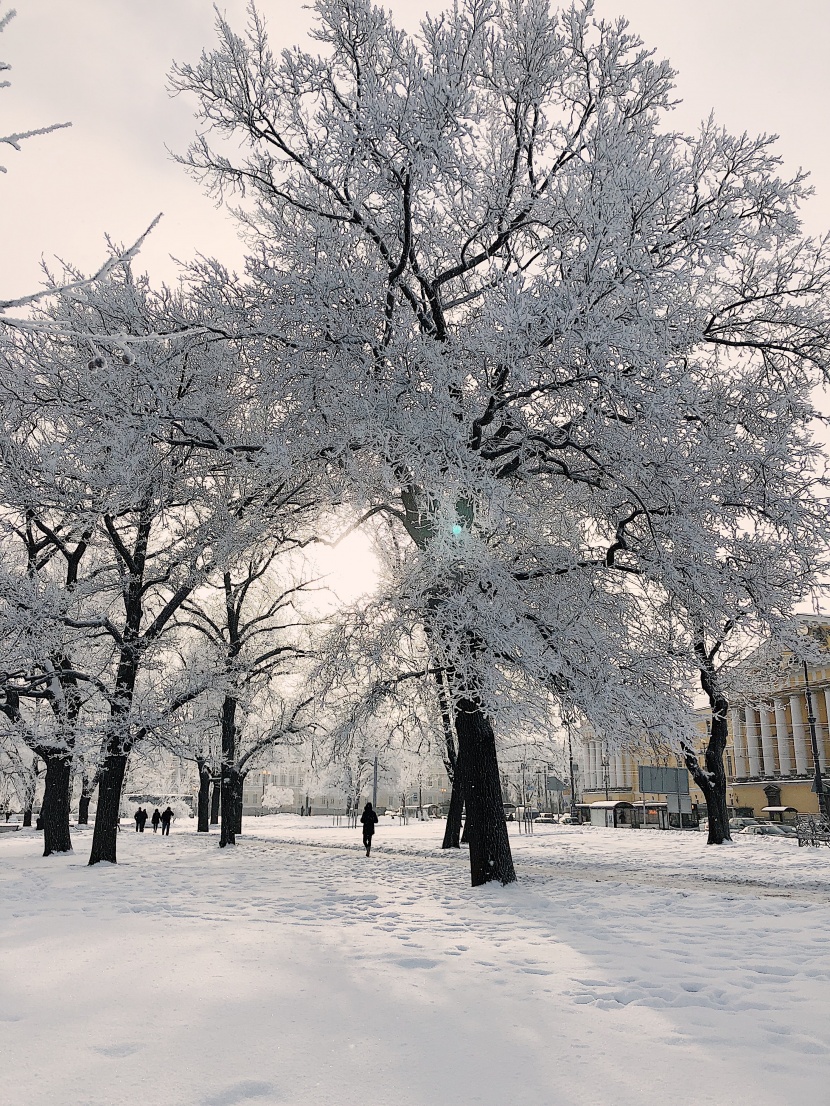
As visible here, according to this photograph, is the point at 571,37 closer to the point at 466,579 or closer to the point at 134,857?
the point at 466,579

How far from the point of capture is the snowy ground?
3.96 meters

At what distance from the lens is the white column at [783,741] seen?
6425 centimetres

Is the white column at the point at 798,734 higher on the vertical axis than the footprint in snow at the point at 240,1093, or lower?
higher

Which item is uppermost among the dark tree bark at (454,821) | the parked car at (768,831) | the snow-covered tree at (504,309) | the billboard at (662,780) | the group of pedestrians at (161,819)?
the snow-covered tree at (504,309)

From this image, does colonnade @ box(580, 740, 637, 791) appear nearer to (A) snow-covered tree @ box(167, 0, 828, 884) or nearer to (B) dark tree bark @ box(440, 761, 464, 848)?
(B) dark tree bark @ box(440, 761, 464, 848)

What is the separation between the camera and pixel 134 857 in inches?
769

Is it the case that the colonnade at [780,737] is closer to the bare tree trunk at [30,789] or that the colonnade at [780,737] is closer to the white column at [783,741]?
the white column at [783,741]

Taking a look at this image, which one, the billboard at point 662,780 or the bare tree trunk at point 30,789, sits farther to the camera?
the bare tree trunk at point 30,789

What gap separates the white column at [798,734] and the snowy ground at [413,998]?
2277 inches

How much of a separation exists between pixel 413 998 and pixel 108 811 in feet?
45.6

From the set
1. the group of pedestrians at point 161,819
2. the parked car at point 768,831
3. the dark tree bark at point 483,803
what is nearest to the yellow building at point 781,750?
the parked car at point 768,831

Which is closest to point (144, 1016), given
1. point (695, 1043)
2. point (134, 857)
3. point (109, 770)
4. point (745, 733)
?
point (695, 1043)

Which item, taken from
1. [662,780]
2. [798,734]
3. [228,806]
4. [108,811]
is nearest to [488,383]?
[108,811]

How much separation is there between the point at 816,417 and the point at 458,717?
23.9 ft
